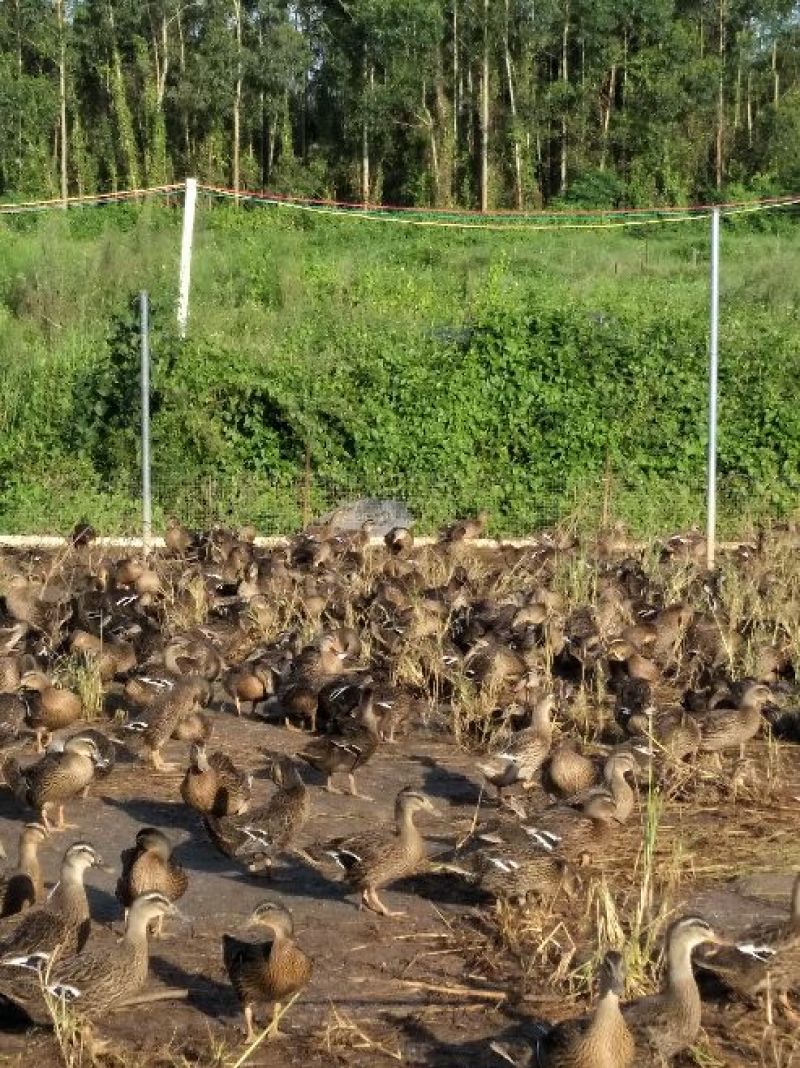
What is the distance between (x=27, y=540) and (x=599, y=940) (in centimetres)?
1027

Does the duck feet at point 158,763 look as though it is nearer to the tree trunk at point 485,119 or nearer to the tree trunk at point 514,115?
the tree trunk at point 485,119

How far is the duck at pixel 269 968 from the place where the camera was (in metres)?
5.96

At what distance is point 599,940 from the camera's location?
6.28m

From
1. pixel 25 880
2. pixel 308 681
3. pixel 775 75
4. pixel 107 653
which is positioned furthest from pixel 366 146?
pixel 25 880

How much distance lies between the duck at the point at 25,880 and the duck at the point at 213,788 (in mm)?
947

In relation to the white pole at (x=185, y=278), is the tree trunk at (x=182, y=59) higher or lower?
higher

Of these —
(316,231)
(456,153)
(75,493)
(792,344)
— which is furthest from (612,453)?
(456,153)

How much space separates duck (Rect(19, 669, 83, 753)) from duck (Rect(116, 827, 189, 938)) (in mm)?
2752

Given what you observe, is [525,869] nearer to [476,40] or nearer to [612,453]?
[612,453]

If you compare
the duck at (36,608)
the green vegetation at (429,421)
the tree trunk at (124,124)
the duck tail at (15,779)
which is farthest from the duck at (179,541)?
the tree trunk at (124,124)

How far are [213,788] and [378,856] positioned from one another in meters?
1.39

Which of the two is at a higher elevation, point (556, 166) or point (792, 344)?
point (556, 166)

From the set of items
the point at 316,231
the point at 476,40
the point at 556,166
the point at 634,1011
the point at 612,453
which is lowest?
the point at 634,1011

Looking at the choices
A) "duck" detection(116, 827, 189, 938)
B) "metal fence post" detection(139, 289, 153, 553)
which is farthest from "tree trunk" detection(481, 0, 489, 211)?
"duck" detection(116, 827, 189, 938)
